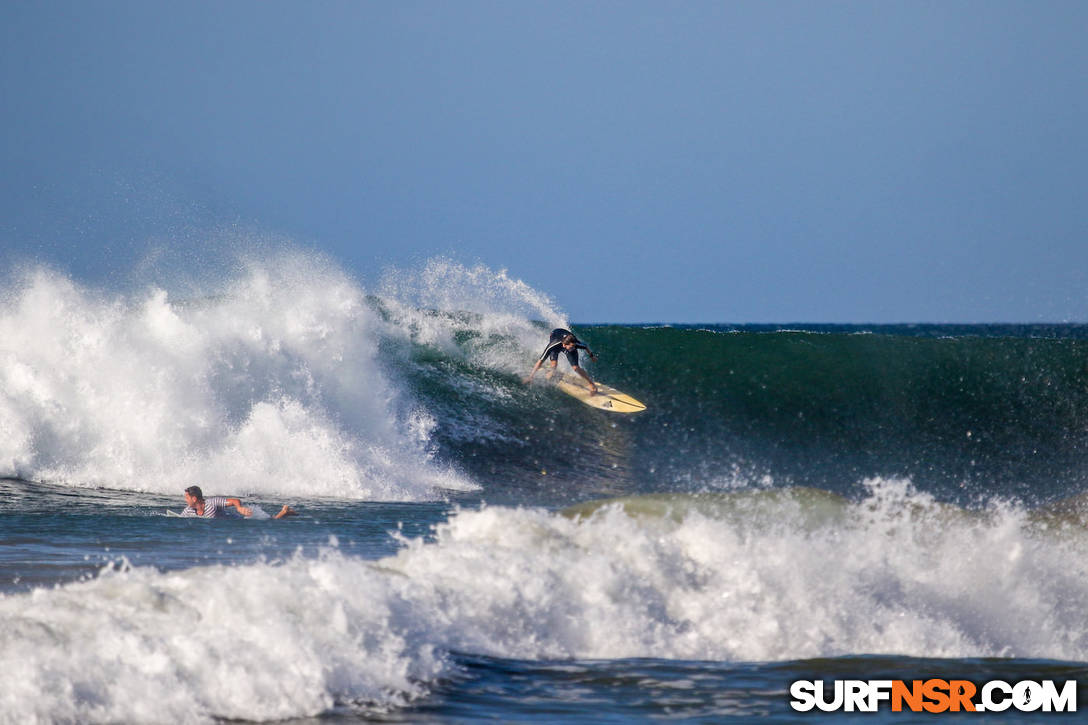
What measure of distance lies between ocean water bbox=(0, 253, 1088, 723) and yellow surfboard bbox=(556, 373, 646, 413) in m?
0.25

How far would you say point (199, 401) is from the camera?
541 inches

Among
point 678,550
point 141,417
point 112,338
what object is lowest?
point 678,550

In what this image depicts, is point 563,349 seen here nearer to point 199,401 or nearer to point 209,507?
point 199,401

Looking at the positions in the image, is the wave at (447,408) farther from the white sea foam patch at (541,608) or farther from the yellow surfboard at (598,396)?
the white sea foam patch at (541,608)

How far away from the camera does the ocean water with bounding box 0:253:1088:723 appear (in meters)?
5.17

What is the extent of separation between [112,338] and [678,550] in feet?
31.7

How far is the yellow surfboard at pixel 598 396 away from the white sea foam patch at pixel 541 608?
9.44 meters

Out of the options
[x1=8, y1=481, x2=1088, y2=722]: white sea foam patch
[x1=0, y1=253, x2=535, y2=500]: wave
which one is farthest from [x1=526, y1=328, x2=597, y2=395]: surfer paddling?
[x1=8, y1=481, x2=1088, y2=722]: white sea foam patch

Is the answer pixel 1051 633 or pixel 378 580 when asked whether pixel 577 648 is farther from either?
pixel 1051 633

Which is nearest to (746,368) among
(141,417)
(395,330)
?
(395,330)

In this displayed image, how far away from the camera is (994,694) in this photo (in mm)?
5383

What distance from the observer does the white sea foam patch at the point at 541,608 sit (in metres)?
4.95

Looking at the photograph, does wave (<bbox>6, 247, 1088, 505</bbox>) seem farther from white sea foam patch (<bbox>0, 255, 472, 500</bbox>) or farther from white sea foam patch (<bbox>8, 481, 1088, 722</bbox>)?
white sea foam patch (<bbox>8, 481, 1088, 722</bbox>)

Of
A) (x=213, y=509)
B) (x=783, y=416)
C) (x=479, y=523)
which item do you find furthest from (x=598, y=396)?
(x=479, y=523)
